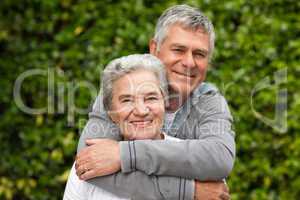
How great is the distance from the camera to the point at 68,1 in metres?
4.80

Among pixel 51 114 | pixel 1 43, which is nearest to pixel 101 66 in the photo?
pixel 51 114

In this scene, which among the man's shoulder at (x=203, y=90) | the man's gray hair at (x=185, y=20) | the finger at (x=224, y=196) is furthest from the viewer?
the man's shoulder at (x=203, y=90)

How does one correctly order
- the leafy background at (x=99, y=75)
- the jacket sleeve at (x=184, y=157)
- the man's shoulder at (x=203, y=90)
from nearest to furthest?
the jacket sleeve at (x=184, y=157), the man's shoulder at (x=203, y=90), the leafy background at (x=99, y=75)

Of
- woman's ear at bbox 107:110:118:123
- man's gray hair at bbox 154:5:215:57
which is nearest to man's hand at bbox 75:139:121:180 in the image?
woman's ear at bbox 107:110:118:123

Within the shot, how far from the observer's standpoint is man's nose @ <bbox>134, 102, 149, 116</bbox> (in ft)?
7.26

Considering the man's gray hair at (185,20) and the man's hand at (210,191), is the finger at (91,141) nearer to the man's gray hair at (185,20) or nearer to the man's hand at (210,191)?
the man's hand at (210,191)

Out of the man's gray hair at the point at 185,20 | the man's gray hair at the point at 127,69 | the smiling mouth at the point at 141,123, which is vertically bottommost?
the smiling mouth at the point at 141,123

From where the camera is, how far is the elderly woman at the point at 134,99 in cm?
223

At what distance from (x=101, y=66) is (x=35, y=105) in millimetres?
639

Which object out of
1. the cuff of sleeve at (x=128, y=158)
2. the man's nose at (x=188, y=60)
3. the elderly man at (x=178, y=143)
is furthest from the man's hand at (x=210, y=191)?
the man's nose at (x=188, y=60)

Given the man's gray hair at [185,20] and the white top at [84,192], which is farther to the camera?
the man's gray hair at [185,20]

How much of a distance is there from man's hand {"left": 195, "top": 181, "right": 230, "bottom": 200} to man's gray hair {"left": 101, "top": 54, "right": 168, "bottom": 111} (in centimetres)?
35

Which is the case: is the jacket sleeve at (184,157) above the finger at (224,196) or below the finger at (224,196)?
above

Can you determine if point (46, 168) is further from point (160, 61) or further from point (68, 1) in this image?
point (160, 61)
